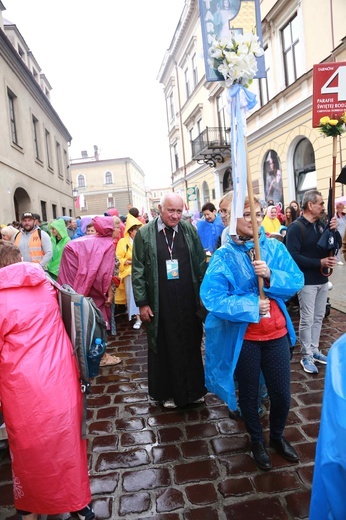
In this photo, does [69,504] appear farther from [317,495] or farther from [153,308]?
[153,308]

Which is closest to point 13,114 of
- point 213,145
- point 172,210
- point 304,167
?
point 213,145

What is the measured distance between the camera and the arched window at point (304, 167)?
12.5 m

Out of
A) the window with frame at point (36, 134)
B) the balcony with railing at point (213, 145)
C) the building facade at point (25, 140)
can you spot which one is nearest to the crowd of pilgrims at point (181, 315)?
the building facade at point (25, 140)

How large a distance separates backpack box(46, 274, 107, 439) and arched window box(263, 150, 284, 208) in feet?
42.3

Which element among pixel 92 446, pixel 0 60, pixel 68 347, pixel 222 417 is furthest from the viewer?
pixel 0 60

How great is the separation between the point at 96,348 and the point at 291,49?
551 inches

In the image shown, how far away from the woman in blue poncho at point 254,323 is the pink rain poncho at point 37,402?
1.01 meters

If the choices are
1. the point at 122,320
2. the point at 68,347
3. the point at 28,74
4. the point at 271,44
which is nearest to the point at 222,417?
the point at 68,347

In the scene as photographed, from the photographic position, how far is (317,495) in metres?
1.02

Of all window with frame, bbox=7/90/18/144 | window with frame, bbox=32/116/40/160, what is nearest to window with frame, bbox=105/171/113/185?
window with frame, bbox=32/116/40/160

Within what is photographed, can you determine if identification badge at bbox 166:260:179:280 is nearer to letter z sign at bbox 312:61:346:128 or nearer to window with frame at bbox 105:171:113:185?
letter z sign at bbox 312:61:346:128

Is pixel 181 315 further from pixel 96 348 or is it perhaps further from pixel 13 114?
pixel 13 114

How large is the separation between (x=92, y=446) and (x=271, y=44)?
49.5 ft

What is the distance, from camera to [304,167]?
42.1 feet
